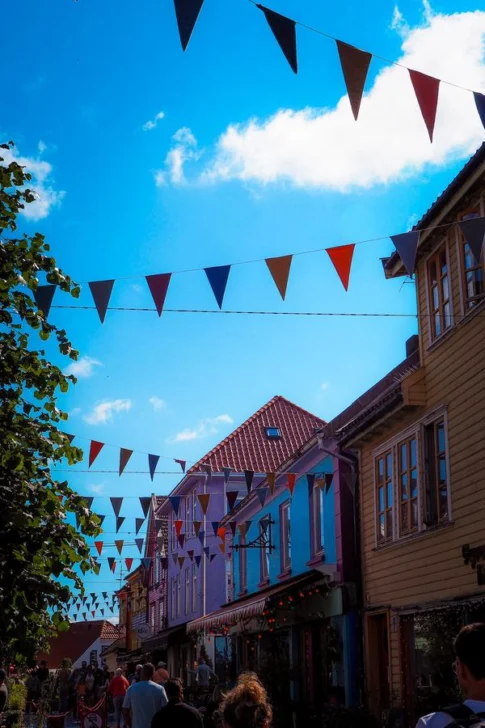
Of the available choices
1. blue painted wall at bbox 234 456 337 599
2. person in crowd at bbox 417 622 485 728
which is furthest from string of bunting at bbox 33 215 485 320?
blue painted wall at bbox 234 456 337 599

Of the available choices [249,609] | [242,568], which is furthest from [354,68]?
[242,568]

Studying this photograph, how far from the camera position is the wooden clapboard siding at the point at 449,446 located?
1264 cm

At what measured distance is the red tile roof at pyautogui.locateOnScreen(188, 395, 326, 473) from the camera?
35.8 metres

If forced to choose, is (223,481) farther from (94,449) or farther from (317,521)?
(94,449)

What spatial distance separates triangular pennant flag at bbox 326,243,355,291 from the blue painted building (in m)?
9.10

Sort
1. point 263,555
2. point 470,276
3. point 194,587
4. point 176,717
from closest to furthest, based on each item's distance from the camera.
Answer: point 176,717, point 470,276, point 263,555, point 194,587

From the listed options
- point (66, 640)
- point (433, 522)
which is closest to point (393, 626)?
point (433, 522)

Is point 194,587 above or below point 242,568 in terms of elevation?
below

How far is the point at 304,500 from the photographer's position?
857 inches

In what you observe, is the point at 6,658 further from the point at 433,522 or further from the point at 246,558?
the point at 246,558

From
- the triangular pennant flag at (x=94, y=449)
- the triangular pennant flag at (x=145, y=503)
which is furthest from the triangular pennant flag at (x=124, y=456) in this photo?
the triangular pennant flag at (x=145, y=503)

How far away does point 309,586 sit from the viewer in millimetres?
19141

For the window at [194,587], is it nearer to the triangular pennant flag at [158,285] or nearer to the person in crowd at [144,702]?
the person in crowd at [144,702]

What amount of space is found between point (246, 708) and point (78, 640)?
290 ft
